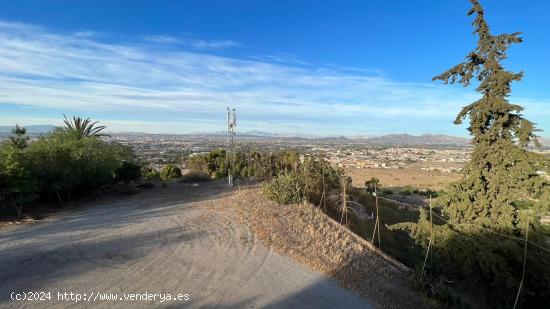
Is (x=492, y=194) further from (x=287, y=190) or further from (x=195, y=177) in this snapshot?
(x=195, y=177)

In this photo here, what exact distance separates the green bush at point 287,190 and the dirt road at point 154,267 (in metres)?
2.16

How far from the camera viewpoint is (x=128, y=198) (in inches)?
578

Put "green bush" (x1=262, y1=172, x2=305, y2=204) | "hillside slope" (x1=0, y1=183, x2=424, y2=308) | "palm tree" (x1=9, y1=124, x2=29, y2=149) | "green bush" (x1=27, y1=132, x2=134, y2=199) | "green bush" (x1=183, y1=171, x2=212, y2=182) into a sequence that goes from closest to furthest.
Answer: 1. "hillside slope" (x1=0, y1=183, x2=424, y2=308)
2. "green bush" (x1=262, y1=172, x2=305, y2=204)
3. "green bush" (x1=27, y1=132, x2=134, y2=199)
4. "palm tree" (x1=9, y1=124, x2=29, y2=149)
5. "green bush" (x1=183, y1=171, x2=212, y2=182)

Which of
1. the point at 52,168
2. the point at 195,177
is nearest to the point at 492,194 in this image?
the point at 52,168

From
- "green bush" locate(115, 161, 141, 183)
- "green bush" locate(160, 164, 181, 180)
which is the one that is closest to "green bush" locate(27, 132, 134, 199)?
"green bush" locate(115, 161, 141, 183)

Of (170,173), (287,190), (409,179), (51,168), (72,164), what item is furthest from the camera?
(409,179)

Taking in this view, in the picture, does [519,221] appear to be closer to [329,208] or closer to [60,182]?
[329,208]

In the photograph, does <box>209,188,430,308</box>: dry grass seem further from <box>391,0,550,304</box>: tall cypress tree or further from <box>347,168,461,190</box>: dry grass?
<box>347,168,461,190</box>: dry grass

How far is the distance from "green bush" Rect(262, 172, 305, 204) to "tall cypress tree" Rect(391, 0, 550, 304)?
14.9 feet

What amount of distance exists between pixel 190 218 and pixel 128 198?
193 inches

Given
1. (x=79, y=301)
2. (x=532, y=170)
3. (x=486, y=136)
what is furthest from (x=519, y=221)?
(x=79, y=301)

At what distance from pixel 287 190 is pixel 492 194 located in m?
6.35

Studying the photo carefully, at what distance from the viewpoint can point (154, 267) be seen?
736 centimetres

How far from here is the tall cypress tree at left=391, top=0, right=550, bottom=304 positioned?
6.83 metres
